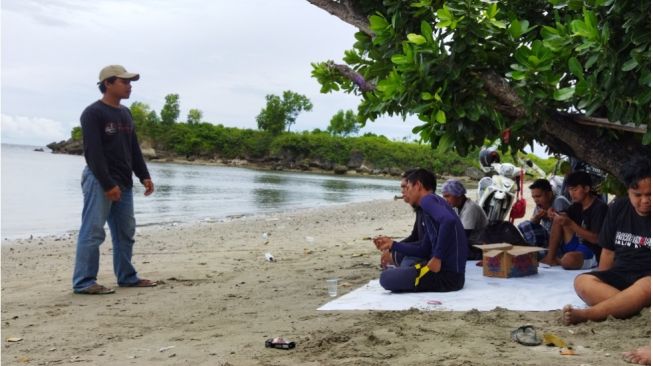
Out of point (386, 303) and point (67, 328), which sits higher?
point (386, 303)

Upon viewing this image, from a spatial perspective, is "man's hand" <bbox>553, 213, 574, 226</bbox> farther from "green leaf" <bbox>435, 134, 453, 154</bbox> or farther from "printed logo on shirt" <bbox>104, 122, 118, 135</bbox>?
"printed logo on shirt" <bbox>104, 122, 118, 135</bbox>

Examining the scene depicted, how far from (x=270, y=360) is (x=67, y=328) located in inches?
76.6

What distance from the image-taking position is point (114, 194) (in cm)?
602

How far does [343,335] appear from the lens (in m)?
4.00

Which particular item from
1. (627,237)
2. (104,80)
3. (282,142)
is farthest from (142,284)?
(282,142)

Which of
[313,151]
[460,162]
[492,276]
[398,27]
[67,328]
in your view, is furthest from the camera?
[313,151]

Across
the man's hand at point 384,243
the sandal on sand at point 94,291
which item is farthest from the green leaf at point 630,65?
the sandal on sand at point 94,291

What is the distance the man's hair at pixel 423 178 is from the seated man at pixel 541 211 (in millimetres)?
2053

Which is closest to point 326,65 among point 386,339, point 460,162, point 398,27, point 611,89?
point 398,27

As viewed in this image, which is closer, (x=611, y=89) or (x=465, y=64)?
(x=611, y=89)

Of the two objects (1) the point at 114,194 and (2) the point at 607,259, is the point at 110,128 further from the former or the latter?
(2) the point at 607,259

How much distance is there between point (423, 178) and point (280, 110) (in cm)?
8472

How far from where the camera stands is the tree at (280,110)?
87938 mm

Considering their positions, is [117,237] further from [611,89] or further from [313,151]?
[313,151]
